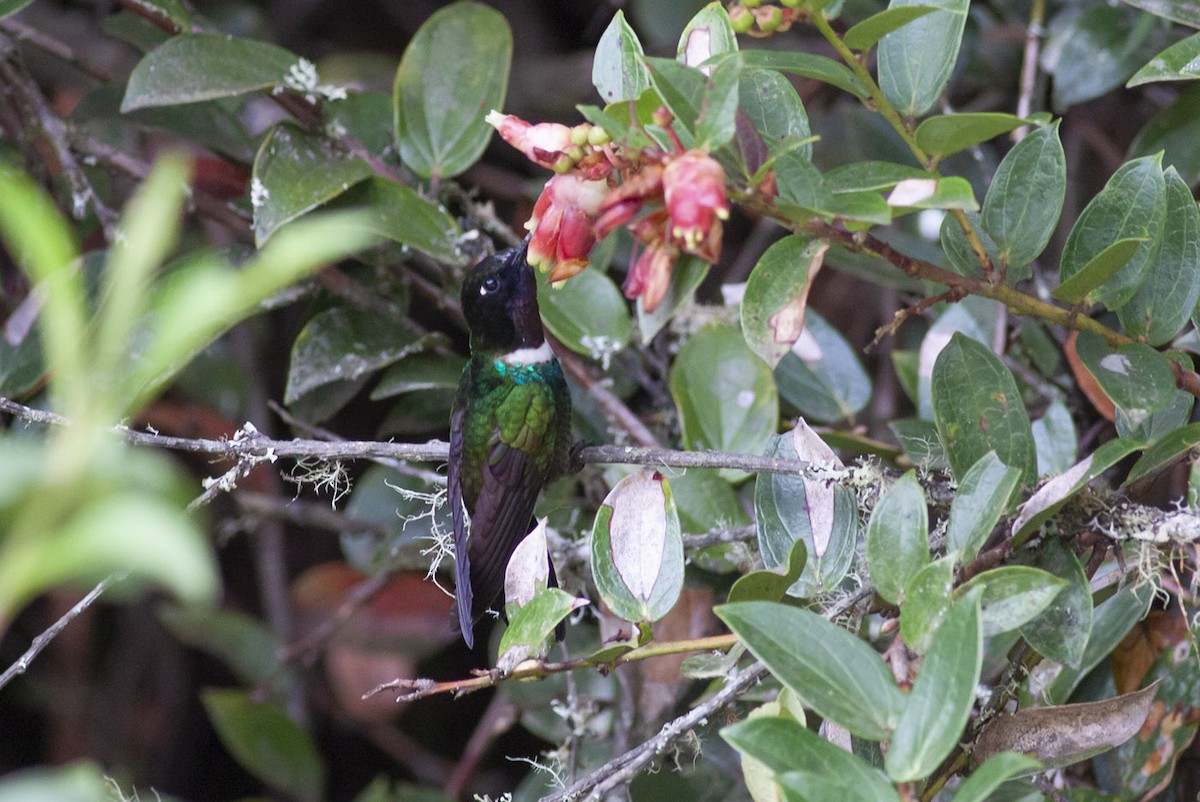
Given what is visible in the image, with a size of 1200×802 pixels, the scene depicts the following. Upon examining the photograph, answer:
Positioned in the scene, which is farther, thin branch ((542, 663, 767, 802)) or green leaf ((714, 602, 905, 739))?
thin branch ((542, 663, 767, 802))

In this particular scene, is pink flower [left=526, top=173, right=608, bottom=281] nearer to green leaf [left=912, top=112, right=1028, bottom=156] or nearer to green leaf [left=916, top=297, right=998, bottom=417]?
green leaf [left=912, top=112, right=1028, bottom=156]

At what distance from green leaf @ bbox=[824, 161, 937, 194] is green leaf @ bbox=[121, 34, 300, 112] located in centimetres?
89

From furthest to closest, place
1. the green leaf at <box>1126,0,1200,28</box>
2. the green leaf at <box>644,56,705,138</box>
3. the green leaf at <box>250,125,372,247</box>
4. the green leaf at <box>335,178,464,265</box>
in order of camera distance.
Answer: the green leaf at <box>335,178,464,265</box> → the green leaf at <box>250,125,372,247</box> → the green leaf at <box>1126,0,1200,28</box> → the green leaf at <box>644,56,705,138</box>

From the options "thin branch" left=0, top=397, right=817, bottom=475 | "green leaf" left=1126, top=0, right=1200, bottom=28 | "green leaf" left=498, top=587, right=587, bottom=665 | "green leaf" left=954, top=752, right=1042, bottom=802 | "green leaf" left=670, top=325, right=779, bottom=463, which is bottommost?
"green leaf" left=670, top=325, right=779, bottom=463

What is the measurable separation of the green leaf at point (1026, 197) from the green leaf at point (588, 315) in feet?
2.18

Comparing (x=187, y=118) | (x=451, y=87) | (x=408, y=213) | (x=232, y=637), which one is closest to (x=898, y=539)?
(x=408, y=213)

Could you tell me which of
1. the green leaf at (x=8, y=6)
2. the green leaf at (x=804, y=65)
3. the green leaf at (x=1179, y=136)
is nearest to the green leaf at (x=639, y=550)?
the green leaf at (x=804, y=65)

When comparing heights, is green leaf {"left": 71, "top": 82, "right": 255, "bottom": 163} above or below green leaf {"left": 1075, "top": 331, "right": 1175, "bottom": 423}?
below

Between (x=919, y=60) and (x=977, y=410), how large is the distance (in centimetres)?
34

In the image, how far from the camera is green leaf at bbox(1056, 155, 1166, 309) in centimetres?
104

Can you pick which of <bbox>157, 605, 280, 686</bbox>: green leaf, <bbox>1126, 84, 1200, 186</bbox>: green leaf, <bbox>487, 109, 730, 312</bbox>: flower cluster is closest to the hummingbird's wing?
<bbox>487, 109, 730, 312</bbox>: flower cluster

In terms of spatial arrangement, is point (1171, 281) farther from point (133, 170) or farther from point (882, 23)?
point (133, 170)

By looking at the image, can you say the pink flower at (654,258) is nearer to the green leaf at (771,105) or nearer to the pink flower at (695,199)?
the pink flower at (695,199)

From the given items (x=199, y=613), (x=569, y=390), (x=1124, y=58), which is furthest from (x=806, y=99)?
(x=199, y=613)
